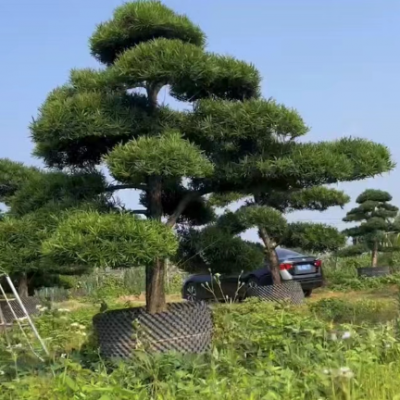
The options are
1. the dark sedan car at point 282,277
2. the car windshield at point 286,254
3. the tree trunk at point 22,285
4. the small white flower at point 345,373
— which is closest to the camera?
the small white flower at point 345,373

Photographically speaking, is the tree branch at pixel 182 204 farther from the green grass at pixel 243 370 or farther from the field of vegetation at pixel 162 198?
the green grass at pixel 243 370

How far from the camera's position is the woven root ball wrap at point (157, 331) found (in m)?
3.53

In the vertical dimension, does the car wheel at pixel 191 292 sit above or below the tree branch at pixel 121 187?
below

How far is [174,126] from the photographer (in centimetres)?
397

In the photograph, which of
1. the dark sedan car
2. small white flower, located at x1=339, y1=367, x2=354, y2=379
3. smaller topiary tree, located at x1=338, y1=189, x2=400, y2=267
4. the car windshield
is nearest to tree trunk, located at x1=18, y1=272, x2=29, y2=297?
the dark sedan car

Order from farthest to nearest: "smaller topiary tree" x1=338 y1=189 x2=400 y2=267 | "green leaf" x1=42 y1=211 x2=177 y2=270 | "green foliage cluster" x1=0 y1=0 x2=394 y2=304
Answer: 1. "smaller topiary tree" x1=338 y1=189 x2=400 y2=267
2. "green foliage cluster" x1=0 y1=0 x2=394 y2=304
3. "green leaf" x1=42 y1=211 x2=177 y2=270

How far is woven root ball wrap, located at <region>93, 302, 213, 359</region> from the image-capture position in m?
3.53

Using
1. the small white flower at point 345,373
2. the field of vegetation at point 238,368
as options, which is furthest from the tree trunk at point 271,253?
the small white flower at point 345,373

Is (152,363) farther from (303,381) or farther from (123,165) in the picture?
(123,165)

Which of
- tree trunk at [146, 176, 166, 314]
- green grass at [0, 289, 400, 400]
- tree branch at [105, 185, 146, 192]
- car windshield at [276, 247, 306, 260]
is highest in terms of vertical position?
car windshield at [276, 247, 306, 260]

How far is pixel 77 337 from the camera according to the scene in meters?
3.73

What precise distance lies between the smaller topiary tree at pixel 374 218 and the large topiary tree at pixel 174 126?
10523 millimetres

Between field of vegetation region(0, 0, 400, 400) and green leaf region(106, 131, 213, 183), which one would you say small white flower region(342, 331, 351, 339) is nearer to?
field of vegetation region(0, 0, 400, 400)

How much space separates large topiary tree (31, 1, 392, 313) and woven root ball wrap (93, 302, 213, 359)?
0.70ft
